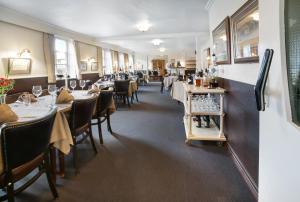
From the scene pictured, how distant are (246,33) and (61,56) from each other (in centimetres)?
733

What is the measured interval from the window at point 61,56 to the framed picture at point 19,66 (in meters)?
1.65

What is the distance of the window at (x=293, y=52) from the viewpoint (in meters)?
0.82

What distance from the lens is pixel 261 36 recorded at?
130cm

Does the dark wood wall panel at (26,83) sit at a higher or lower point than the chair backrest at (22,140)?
higher

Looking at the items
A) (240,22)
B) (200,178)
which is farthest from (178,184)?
(240,22)

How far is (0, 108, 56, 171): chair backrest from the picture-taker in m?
1.37

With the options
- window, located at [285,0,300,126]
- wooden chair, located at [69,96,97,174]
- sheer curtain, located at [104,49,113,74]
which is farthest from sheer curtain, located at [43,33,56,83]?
window, located at [285,0,300,126]

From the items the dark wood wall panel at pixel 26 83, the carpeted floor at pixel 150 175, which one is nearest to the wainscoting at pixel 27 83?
the dark wood wall panel at pixel 26 83

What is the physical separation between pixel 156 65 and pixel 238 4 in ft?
59.4

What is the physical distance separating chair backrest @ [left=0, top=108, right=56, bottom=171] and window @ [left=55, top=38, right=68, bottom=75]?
657cm

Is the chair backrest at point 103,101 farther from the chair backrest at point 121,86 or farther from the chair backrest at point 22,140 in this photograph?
the chair backrest at point 121,86

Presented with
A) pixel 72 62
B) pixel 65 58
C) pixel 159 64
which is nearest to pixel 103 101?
pixel 65 58

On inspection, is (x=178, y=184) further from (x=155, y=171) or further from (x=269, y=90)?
(x=269, y=90)

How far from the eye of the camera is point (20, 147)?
1.46 meters
